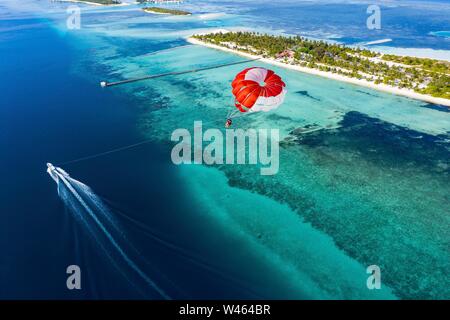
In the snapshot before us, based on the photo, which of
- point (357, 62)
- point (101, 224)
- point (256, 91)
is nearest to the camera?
Result: point (101, 224)

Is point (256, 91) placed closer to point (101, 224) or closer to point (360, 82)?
point (101, 224)

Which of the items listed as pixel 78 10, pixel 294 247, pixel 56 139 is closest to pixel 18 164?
pixel 56 139

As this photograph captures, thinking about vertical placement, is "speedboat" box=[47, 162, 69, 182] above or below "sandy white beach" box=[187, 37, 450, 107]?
below

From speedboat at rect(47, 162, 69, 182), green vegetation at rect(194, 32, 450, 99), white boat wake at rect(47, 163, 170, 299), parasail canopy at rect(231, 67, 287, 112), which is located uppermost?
green vegetation at rect(194, 32, 450, 99)

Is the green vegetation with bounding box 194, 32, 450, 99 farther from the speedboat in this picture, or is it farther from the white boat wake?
the speedboat

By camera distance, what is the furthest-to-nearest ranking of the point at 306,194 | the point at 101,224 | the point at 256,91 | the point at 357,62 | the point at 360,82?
1. the point at 357,62
2. the point at 360,82
3. the point at 256,91
4. the point at 306,194
5. the point at 101,224

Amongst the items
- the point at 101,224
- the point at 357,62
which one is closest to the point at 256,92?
the point at 101,224

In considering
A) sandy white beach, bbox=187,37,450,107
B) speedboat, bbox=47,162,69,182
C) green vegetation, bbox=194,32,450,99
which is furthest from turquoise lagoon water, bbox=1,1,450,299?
green vegetation, bbox=194,32,450,99
